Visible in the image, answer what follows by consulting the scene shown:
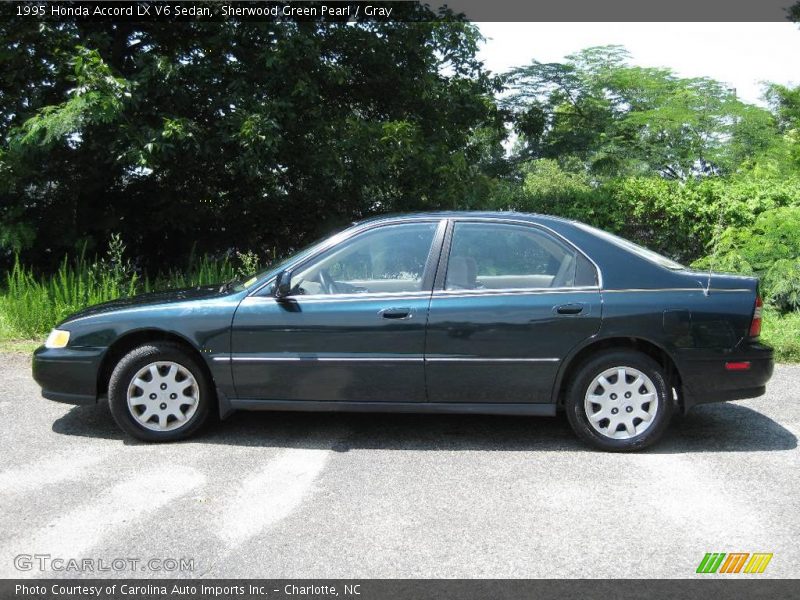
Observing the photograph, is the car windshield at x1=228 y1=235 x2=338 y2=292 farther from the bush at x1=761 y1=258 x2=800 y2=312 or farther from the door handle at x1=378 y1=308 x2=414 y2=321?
the bush at x1=761 y1=258 x2=800 y2=312

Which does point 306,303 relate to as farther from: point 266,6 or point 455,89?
point 455,89

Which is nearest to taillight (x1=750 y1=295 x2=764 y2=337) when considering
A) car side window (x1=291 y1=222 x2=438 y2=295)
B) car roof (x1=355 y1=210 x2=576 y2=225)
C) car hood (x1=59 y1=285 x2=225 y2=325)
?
car roof (x1=355 y1=210 x2=576 y2=225)

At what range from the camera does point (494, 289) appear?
197 inches

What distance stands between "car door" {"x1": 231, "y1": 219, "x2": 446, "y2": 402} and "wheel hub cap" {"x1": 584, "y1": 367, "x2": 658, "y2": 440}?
44.1 inches

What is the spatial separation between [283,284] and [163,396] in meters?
1.13

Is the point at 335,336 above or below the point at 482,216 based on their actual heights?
below

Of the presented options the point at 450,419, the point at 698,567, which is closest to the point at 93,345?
the point at 450,419

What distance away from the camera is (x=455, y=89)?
1227 centimetres

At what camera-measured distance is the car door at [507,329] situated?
4.88 m

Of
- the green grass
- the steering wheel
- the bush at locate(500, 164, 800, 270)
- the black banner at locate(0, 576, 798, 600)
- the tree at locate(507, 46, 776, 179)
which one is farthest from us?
the tree at locate(507, 46, 776, 179)

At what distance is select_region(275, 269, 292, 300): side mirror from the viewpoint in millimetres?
5027

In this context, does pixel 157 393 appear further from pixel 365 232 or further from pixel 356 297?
pixel 365 232

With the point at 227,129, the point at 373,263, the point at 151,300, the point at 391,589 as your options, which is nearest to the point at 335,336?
the point at 373,263

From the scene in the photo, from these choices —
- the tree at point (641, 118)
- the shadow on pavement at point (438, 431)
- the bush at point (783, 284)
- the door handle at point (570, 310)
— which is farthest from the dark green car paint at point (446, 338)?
the tree at point (641, 118)
